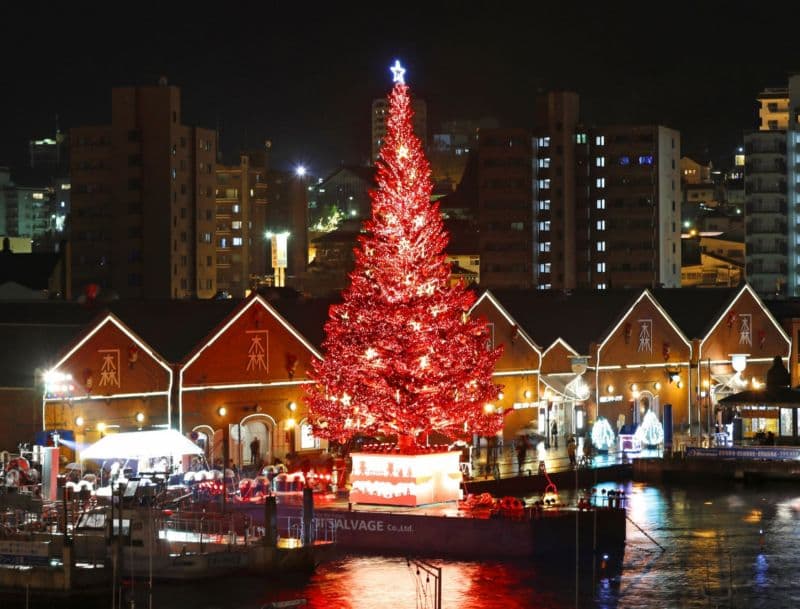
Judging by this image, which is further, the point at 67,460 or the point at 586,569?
the point at 67,460

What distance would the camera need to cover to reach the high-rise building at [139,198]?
131375 millimetres

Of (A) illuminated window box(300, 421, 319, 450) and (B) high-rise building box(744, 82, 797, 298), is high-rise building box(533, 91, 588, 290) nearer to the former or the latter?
(B) high-rise building box(744, 82, 797, 298)

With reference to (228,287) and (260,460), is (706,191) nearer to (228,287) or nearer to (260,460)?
(228,287)

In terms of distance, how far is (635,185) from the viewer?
138 meters

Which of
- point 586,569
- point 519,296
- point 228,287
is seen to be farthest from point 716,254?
point 586,569

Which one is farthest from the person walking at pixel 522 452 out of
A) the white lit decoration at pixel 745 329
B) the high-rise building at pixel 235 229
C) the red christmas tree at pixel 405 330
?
the high-rise building at pixel 235 229

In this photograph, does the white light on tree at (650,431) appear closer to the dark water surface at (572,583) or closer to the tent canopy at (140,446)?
the dark water surface at (572,583)

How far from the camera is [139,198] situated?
132750 mm

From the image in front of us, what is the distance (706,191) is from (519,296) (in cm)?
12969

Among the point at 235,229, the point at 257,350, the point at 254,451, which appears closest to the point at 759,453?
the point at 254,451

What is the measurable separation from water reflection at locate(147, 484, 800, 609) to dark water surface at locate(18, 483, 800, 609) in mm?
23

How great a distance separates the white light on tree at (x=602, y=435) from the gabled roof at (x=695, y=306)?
1055cm

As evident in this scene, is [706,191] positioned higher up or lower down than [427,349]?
higher up

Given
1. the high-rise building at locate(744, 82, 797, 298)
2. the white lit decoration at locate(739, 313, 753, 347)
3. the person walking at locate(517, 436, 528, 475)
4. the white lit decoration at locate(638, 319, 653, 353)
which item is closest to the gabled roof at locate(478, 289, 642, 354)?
the white lit decoration at locate(638, 319, 653, 353)
